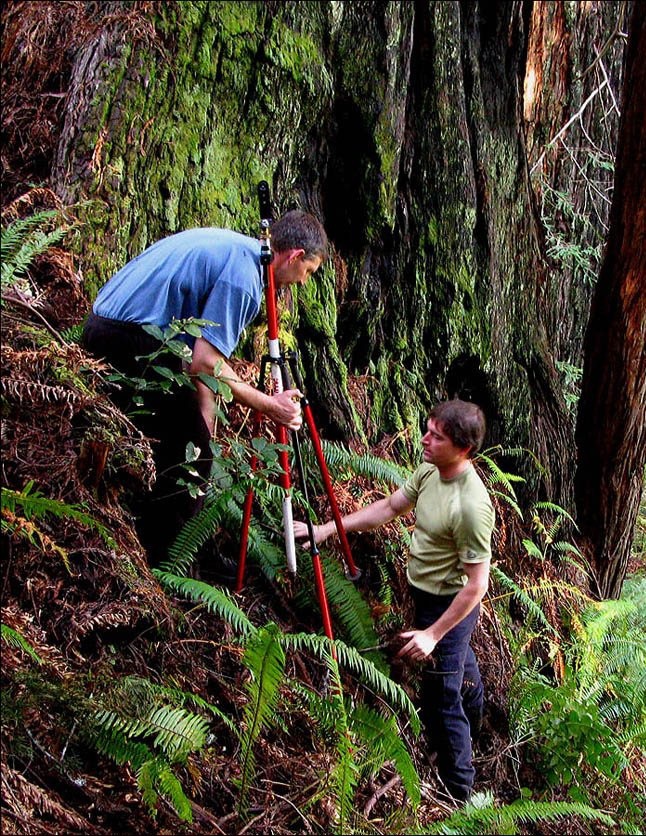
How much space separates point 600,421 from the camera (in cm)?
681

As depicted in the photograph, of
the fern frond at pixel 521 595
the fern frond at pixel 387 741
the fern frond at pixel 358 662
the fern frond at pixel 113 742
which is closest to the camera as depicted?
the fern frond at pixel 113 742

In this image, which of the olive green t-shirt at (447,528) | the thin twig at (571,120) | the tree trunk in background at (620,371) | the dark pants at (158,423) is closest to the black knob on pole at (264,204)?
the dark pants at (158,423)

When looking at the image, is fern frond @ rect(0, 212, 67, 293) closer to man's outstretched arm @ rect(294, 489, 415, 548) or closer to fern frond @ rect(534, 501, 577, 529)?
man's outstretched arm @ rect(294, 489, 415, 548)

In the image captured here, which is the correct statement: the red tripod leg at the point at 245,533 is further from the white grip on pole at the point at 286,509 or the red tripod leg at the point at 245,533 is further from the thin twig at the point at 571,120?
the thin twig at the point at 571,120

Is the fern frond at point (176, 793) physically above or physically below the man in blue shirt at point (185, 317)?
below

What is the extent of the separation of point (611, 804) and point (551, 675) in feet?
3.46

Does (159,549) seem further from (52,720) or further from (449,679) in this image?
(449,679)

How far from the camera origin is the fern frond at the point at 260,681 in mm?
2787

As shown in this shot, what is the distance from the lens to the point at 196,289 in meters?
3.64

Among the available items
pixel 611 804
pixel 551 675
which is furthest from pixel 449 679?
pixel 551 675

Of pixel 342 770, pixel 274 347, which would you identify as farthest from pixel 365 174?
pixel 342 770

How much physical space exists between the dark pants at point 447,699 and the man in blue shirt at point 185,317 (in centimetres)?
111

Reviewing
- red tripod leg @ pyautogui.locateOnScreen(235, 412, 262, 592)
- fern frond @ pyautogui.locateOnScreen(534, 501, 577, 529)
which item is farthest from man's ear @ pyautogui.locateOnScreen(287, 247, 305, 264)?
fern frond @ pyautogui.locateOnScreen(534, 501, 577, 529)

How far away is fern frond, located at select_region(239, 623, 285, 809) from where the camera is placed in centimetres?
279
